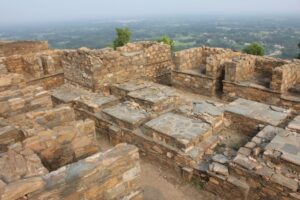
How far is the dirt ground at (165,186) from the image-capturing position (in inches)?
212

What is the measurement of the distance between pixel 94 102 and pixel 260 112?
15.7ft

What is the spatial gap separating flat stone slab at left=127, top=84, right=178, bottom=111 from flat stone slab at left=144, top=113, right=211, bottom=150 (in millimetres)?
864

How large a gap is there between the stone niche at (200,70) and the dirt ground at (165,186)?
480 centimetres

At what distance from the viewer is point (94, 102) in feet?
26.6

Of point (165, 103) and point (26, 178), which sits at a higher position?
point (26, 178)

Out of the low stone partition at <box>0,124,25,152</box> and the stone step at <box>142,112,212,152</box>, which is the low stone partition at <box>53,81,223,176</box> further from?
the low stone partition at <box>0,124,25,152</box>

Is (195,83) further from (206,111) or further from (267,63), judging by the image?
(206,111)

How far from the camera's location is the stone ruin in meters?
3.78

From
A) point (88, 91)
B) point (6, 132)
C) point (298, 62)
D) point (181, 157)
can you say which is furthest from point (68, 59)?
point (298, 62)

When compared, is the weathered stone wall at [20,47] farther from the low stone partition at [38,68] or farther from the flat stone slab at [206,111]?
the flat stone slab at [206,111]

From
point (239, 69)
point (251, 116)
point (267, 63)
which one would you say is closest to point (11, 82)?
point (251, 116)

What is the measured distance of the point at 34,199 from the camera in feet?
10.2

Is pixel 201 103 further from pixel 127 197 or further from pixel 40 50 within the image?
pixel 40 50

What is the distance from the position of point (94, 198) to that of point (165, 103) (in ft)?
15.1
